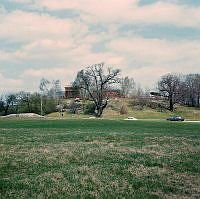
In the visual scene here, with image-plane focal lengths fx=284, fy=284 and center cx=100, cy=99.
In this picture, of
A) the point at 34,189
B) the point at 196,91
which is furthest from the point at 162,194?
the point at 196,91

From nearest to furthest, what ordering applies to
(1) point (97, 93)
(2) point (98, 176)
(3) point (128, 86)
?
1. (2) point (98, 176)
2. (1) point (97, 93)
3. (3) point (128, 86)

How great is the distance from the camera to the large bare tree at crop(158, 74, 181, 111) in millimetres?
103188

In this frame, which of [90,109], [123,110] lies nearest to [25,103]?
[90,109]

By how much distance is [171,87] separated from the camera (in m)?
104

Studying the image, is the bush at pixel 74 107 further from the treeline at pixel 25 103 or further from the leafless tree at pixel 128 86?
the leafless tree at pixel 128 86

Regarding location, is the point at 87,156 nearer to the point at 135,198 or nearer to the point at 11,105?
the point at 135,198

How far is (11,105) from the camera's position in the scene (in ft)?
360

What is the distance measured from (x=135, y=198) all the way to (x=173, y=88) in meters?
99.9

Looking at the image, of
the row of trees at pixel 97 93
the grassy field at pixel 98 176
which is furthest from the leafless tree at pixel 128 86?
the grassy field at pixel 98 176

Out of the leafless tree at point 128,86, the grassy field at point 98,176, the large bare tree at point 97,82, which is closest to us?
the grassy field at point 98,176

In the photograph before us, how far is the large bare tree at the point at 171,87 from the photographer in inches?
4063

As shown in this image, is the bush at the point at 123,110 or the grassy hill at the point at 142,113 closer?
the grassy hill at the point at 142,113

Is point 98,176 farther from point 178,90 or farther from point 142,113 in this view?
point 178,90

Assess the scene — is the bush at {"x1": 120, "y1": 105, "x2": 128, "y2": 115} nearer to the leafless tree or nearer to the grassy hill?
the grassy hill
